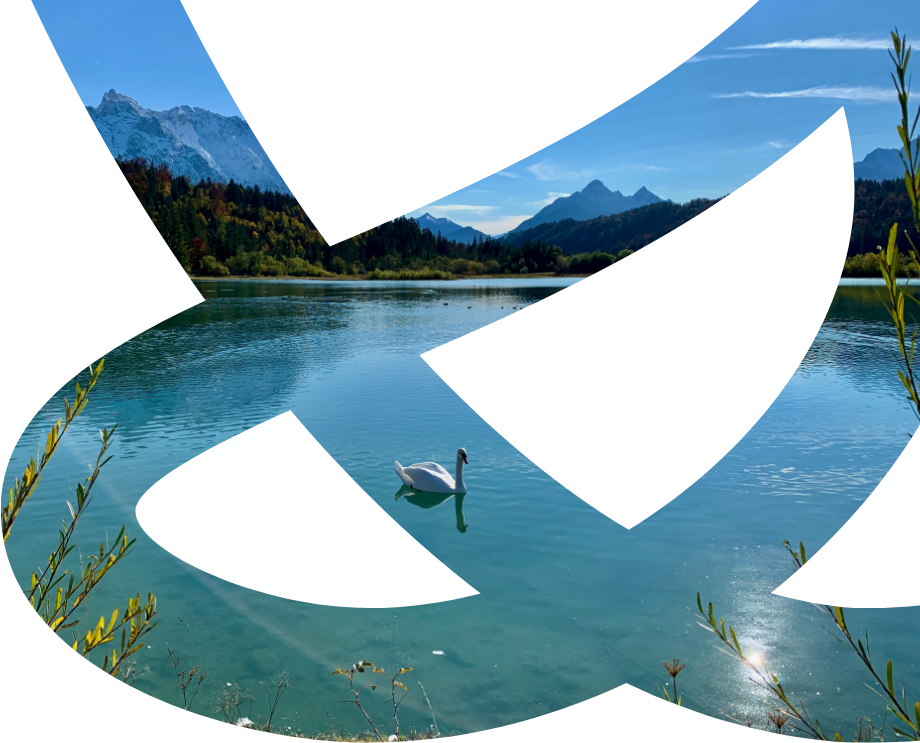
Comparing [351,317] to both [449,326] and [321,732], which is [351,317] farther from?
[321,732]

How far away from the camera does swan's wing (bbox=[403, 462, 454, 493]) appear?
984 cm

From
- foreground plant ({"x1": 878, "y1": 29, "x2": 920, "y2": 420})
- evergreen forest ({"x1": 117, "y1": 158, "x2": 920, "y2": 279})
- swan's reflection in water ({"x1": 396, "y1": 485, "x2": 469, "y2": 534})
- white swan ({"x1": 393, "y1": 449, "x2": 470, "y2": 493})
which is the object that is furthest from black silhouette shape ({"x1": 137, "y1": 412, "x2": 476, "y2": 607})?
evergreen forest ({"x1": 117, "y1": 158, "x2": 920, "y2": 279})

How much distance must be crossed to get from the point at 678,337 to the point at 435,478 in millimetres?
8439

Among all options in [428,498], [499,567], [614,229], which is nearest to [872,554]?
[499,567]

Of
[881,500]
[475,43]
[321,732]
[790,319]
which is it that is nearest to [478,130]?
[475,43]

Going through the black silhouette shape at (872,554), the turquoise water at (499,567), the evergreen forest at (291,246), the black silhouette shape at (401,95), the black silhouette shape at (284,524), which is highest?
the evergreen forest at (291,246)

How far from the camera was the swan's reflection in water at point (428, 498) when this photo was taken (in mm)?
9719

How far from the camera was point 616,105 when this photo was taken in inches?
63.6

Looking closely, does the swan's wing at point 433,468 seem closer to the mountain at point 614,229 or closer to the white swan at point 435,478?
the white swan at point 435,478

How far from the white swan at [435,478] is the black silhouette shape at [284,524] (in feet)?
26.6

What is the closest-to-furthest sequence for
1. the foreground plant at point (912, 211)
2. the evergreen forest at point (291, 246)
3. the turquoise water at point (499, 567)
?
the foreground plant at point (912, 211) → the turquoise water at point (499, 567) → the evergreen forest at point (291, 246)

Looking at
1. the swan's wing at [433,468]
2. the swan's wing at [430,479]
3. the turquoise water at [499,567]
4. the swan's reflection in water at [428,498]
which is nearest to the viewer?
the turquoise water at [499,567]

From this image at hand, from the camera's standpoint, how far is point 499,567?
7.59 m

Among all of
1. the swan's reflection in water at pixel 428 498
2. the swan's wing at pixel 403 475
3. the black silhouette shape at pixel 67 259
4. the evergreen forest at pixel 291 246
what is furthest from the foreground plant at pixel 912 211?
the evergreen forest at pixel 291 246
